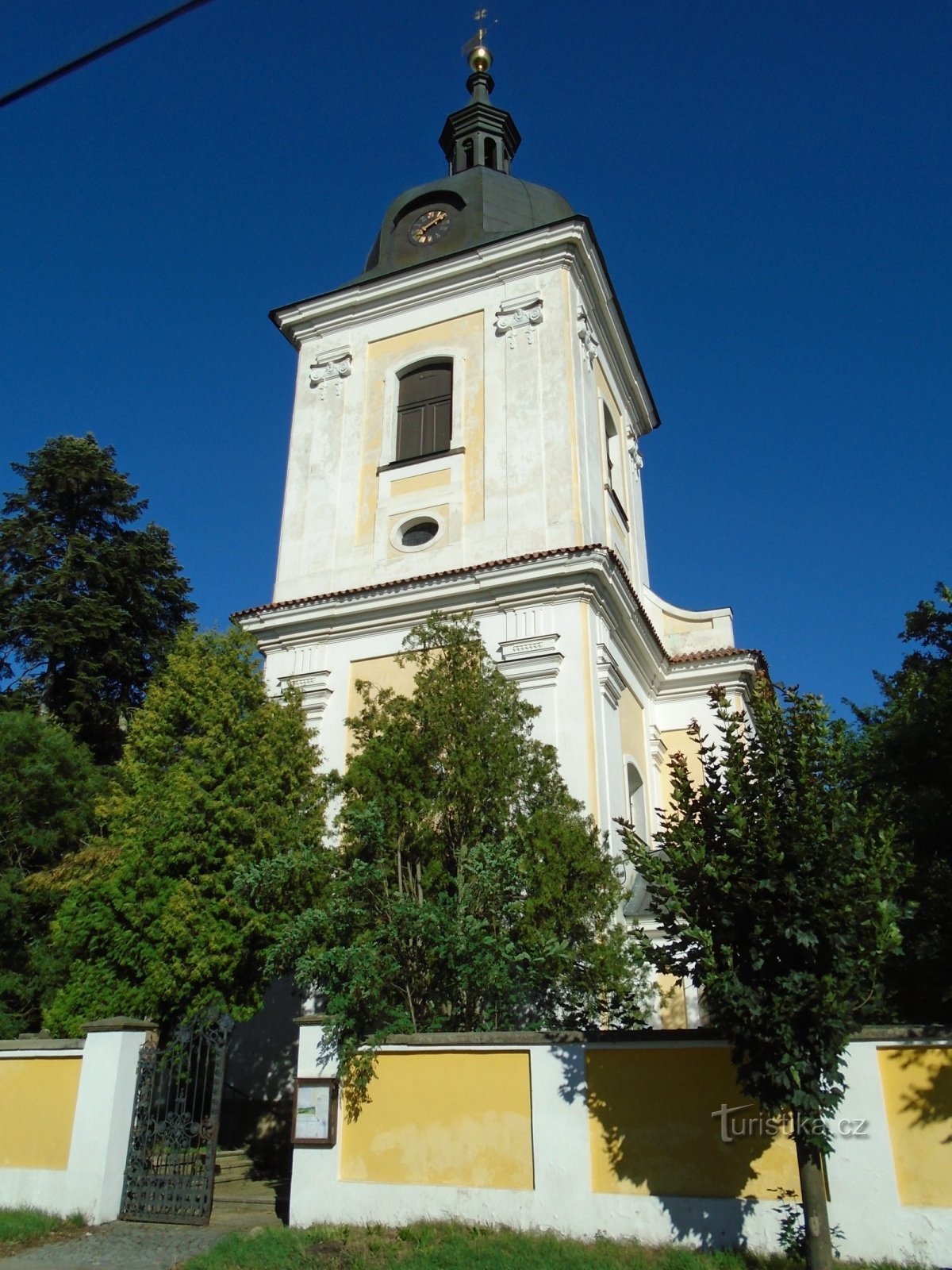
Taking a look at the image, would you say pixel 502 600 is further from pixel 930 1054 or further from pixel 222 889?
pixel 930 1054

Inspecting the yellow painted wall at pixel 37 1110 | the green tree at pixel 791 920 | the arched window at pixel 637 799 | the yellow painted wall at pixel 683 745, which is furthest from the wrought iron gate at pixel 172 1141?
the yellow painted wall at pixel 683 745

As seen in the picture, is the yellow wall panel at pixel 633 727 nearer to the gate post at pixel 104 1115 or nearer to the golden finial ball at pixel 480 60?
the gate post at pixel 104 1115

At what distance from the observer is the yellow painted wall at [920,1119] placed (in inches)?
280

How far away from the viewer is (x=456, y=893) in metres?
10.4

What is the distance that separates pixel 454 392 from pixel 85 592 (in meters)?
11.3

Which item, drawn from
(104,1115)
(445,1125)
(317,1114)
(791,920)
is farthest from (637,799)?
(791,920)

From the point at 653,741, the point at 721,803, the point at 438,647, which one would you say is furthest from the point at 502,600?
the point at 721,803

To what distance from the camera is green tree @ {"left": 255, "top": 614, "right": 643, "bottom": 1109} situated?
373 inches

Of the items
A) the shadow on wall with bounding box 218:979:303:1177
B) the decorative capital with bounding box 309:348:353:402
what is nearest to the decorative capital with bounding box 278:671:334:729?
the shadow on wall with bounding box 218:979:303:1177

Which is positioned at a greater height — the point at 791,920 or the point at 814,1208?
the point at 791,920

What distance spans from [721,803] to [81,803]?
14.6 metres

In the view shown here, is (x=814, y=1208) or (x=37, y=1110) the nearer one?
(x=814, y=1208)

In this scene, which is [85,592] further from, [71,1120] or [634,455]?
[71,1120]

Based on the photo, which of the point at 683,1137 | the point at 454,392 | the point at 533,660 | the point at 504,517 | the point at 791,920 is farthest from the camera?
the point at 454,392
